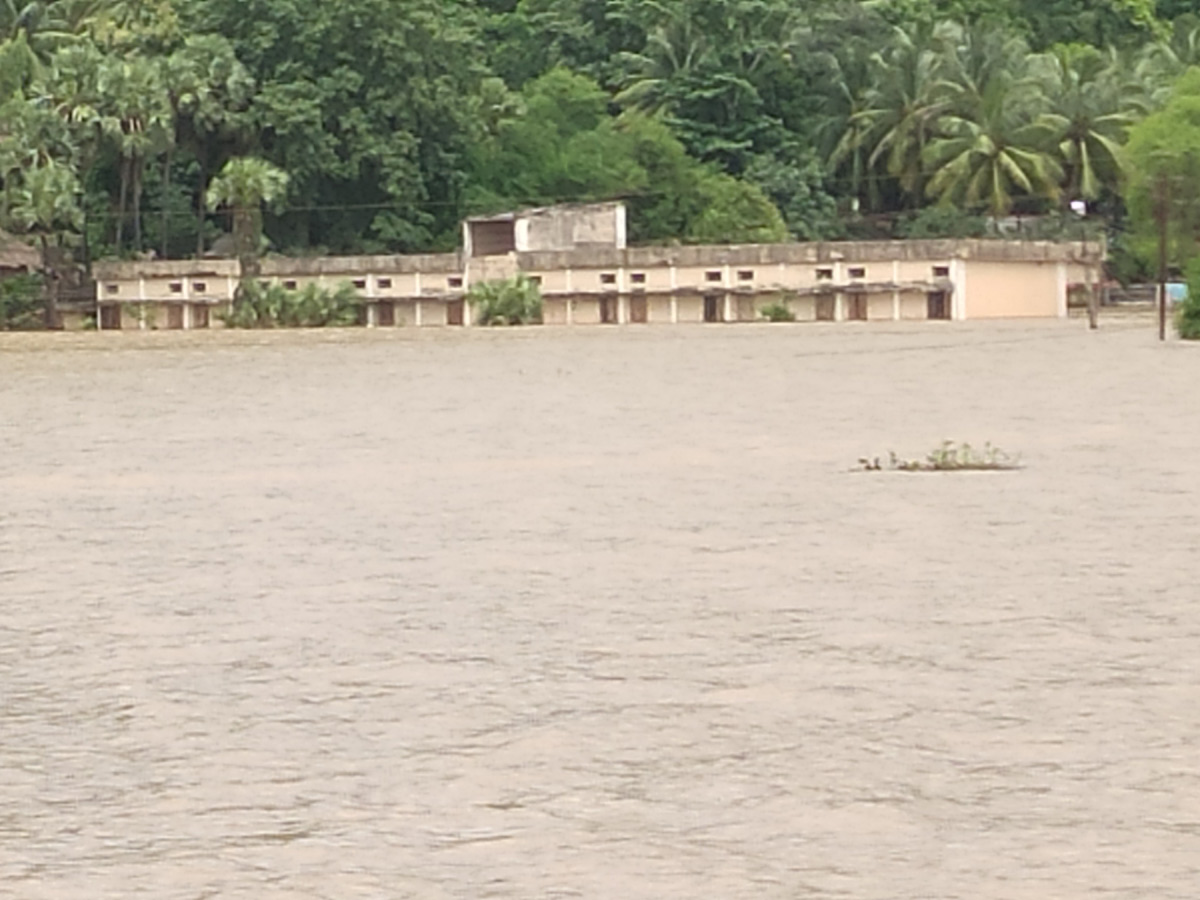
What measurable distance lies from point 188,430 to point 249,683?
1464cm

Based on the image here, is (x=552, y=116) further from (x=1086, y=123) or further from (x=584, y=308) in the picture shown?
(x=1086, y=123)

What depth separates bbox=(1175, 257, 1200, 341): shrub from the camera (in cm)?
4172

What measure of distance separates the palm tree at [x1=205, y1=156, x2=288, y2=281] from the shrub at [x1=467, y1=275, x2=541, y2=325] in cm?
567

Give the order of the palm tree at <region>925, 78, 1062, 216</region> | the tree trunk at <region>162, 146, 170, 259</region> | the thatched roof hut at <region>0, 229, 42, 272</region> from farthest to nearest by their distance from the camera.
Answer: the tree trunk at <region>162, 146, 170, 259</region> < the palm tree at <region>925, 78, 1062, 216</region> < the thatched roof hut at <region>0, 229, 42, 272</region>

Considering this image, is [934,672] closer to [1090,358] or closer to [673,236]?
[1090,358]

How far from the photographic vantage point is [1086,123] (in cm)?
6838

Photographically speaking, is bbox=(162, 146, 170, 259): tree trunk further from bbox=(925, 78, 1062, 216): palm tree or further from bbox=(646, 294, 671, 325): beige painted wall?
bbox=(925, 78, 1062, 216): palm tree

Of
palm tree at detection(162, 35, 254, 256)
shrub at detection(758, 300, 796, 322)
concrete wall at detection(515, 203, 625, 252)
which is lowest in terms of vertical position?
shrub at detection(758, 300, 796, 322)

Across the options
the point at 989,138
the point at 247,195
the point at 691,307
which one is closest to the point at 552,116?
the point at 691,307

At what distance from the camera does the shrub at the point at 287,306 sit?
6362cm

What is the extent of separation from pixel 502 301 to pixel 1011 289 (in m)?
13.5

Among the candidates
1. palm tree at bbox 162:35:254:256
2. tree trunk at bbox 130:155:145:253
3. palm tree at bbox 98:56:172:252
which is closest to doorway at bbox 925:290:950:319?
palm tree at bbox 162:35:254:256

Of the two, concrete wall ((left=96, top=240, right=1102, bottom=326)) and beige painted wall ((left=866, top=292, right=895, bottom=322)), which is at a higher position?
concrete wall ((left=96, top=240, right=1102, bottom=326))

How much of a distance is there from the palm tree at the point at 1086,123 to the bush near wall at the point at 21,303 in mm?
27159
